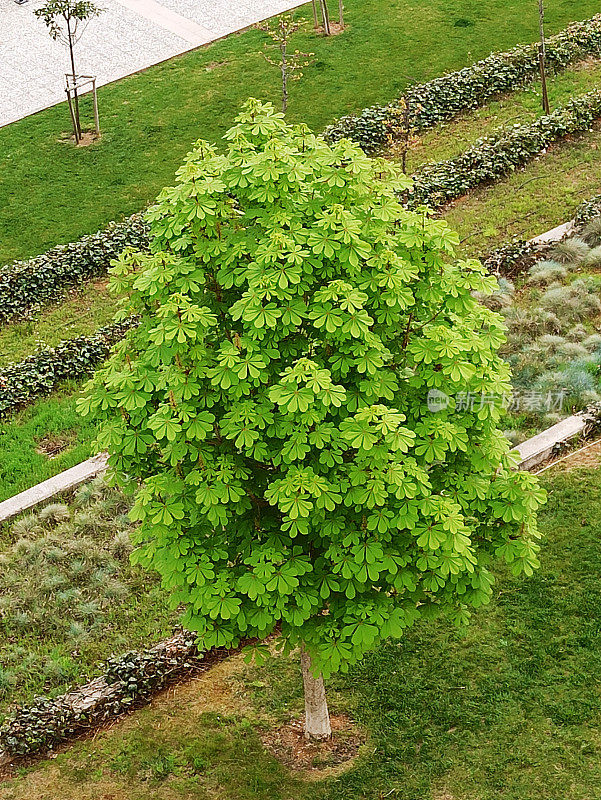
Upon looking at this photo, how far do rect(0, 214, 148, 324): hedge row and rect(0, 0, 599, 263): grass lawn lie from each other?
2.10ft

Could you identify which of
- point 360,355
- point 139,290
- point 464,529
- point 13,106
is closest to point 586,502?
point 464,529

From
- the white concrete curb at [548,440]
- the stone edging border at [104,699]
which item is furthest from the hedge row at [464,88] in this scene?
the stone edging border at [104,699]

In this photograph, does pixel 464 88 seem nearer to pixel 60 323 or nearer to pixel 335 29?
pixel 335 29

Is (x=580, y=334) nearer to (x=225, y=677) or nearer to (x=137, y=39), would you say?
(x=225, y=677)

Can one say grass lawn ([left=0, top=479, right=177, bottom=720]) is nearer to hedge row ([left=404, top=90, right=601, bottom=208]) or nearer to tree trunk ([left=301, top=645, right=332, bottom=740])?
tree trunk ([left=301, top=645, right=332, bottom=740])

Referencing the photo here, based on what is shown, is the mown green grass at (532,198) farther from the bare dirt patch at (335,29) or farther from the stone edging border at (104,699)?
the stone edging border at (104,699)

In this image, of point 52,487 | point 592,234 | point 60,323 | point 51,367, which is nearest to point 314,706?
point 52,487

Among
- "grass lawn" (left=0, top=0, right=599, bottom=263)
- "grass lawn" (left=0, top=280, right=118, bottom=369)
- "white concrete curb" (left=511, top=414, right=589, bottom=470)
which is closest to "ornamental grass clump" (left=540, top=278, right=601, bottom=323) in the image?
"white concrete curb" (left=511, top=414, right=589, bottom=470)

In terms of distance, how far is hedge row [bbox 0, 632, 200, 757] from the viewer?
24.5 feet

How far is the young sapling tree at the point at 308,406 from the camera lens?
5609 millimetres

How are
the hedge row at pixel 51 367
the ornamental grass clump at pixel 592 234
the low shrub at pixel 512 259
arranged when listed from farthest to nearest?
1. the ornamental grass clump at pixel 592 234
2. the low shrub at pixel 512 259
3. the hedge row at pixel 51 367

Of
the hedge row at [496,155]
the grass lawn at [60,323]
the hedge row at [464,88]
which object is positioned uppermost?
the hedge row at [464,88]

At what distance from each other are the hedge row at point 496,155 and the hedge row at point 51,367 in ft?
14.9

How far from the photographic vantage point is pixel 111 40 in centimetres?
1944
